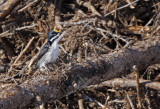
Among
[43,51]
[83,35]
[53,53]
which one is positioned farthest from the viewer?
[83,35]

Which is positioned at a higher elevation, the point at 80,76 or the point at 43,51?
the point at 43,51

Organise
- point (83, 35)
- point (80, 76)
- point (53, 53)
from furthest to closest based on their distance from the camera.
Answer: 1. point (83, 35)
2. point (53, 53)
3. point (80, 76)

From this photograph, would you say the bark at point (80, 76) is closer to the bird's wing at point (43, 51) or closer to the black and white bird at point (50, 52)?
the black and white bird at point (50, 52)

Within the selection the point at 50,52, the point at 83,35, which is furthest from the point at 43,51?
the point at 83,35

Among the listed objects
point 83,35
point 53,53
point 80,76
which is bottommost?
point 80,76

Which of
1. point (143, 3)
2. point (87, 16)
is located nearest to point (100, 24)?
point (87, 16)

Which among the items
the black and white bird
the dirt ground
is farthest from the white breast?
the dirt ground

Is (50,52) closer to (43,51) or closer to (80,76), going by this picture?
(43,51)

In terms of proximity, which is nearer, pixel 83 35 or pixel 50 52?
pixel 50 52
